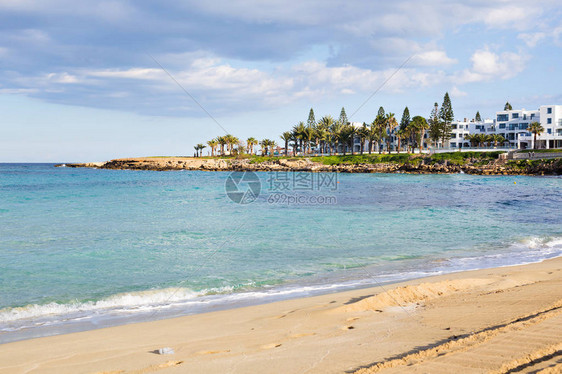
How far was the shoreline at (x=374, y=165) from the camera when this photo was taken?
274 ft

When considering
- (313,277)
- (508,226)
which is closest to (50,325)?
(313,277)

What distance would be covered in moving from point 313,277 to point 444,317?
602 cm

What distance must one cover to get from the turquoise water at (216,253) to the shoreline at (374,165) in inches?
2364

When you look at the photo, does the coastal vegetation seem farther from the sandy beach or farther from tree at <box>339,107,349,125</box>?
the sandy beach

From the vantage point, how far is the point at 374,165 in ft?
345

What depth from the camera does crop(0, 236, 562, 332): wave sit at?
373 inches

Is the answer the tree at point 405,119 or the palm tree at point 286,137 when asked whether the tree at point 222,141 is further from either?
the tree at point 405,119

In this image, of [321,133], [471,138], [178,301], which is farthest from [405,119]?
[178,301]

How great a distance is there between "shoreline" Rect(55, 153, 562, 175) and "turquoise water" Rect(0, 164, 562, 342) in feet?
197

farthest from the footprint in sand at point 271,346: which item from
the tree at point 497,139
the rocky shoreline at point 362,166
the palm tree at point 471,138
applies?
the palm tree at point 471,138

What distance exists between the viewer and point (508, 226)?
74.9 feet

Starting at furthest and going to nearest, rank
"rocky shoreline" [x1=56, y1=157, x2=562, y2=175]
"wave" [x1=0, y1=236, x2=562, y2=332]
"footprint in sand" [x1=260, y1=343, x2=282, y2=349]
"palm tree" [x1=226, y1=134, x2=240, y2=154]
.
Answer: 1. "palm tree" [x1=226, y1=134, x2=240, y2=154]
2. "rocky shoreline" [x1=56, y1=157, x2=562, y2=175]
3. "wave" [x1=0, y1=236, x2=562, y2=332]
4. "footprint in sand" [x1=260, y1=343, x2=282, y2=349]

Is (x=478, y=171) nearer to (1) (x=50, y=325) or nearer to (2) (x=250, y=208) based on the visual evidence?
(2) (x=250, y=208)

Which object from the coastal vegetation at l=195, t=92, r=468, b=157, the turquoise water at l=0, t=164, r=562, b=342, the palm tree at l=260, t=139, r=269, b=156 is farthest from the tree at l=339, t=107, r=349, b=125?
the turquoise water at l=0, t=164, r=562, b=342
